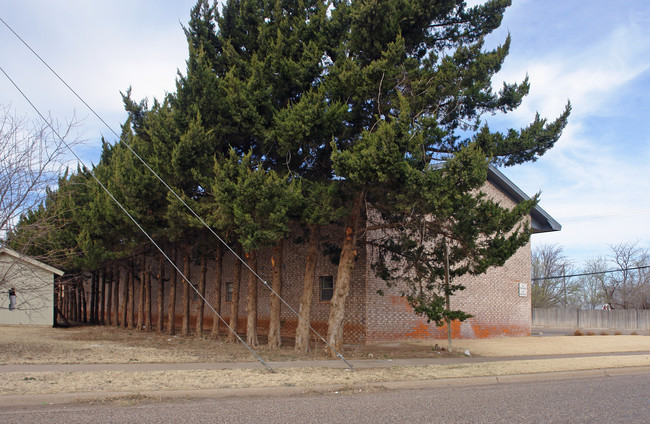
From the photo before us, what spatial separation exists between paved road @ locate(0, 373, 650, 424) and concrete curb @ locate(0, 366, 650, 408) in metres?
0.23

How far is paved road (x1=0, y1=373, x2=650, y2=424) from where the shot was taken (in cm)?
695

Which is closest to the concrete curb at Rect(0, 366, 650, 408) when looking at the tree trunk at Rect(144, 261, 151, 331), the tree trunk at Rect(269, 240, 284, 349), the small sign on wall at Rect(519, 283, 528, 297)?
the tree trunk at Rect(269, 240, 284, 349)

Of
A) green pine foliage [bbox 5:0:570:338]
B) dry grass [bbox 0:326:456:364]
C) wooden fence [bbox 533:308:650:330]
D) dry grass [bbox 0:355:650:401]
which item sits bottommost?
wooden fence [bbox 533:308:650:330]

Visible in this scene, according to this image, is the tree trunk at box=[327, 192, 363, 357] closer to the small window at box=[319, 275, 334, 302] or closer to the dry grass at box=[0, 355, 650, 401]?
the dry grass at box=[0, 355, 650, 401]

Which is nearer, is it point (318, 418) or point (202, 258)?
point (318, 418)

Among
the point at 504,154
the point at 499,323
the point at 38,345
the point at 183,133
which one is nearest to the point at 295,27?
the point at 183,133

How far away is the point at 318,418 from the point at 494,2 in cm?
1156

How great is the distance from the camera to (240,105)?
14.6m

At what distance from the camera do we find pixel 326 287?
2072 centimetres

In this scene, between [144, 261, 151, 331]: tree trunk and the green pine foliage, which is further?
[144, 261, 151, 331]: tree trunk

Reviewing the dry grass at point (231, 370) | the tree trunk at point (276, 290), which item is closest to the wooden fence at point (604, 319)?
the dry grass at point (231, 370)

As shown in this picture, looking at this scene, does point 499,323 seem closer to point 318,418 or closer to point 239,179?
point 239,179

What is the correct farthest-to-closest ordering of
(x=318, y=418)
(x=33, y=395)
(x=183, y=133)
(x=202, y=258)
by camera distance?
(x=202, y=258), (x=183, y=133), (x=33, y=395), (x=318, y=418)

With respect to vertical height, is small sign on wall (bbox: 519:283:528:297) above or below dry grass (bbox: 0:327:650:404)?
above
